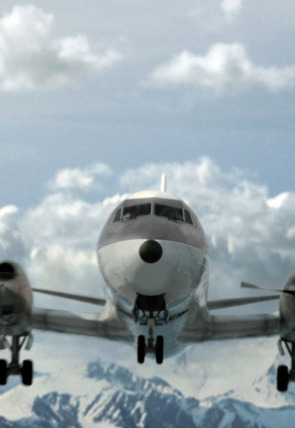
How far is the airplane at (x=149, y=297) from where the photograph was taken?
1423 cm

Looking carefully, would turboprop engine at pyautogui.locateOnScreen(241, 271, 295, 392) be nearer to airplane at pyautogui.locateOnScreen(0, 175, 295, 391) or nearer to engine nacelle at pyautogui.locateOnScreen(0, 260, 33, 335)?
airplane at pyautogui.locateOnScreen(0, 175, 295, 391)

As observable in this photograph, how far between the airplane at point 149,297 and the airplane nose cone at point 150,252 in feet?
0.07

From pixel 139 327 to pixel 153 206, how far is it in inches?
166

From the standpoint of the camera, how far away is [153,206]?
51.9 ft

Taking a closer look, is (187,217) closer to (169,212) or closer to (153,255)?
(169,212)

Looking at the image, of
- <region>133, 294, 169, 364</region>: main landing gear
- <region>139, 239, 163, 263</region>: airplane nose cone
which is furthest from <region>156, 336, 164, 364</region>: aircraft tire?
<region>139, 239, 163, 263</region>: airplane nose cone

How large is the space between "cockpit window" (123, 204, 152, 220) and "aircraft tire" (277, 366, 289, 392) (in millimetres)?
7481

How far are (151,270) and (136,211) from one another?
96.3 inches

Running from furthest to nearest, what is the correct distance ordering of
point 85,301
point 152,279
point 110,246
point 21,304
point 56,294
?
point 85,301
point 56,294
point 21,304
point 110,246
point 152,279

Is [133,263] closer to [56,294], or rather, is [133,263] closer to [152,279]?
[152,279]

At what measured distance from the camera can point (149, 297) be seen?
14.9m

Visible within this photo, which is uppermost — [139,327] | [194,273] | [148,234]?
[148,234]

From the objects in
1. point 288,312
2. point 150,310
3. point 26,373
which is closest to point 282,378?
point 288,312

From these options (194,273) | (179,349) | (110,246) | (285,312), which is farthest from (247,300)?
(110,246)
